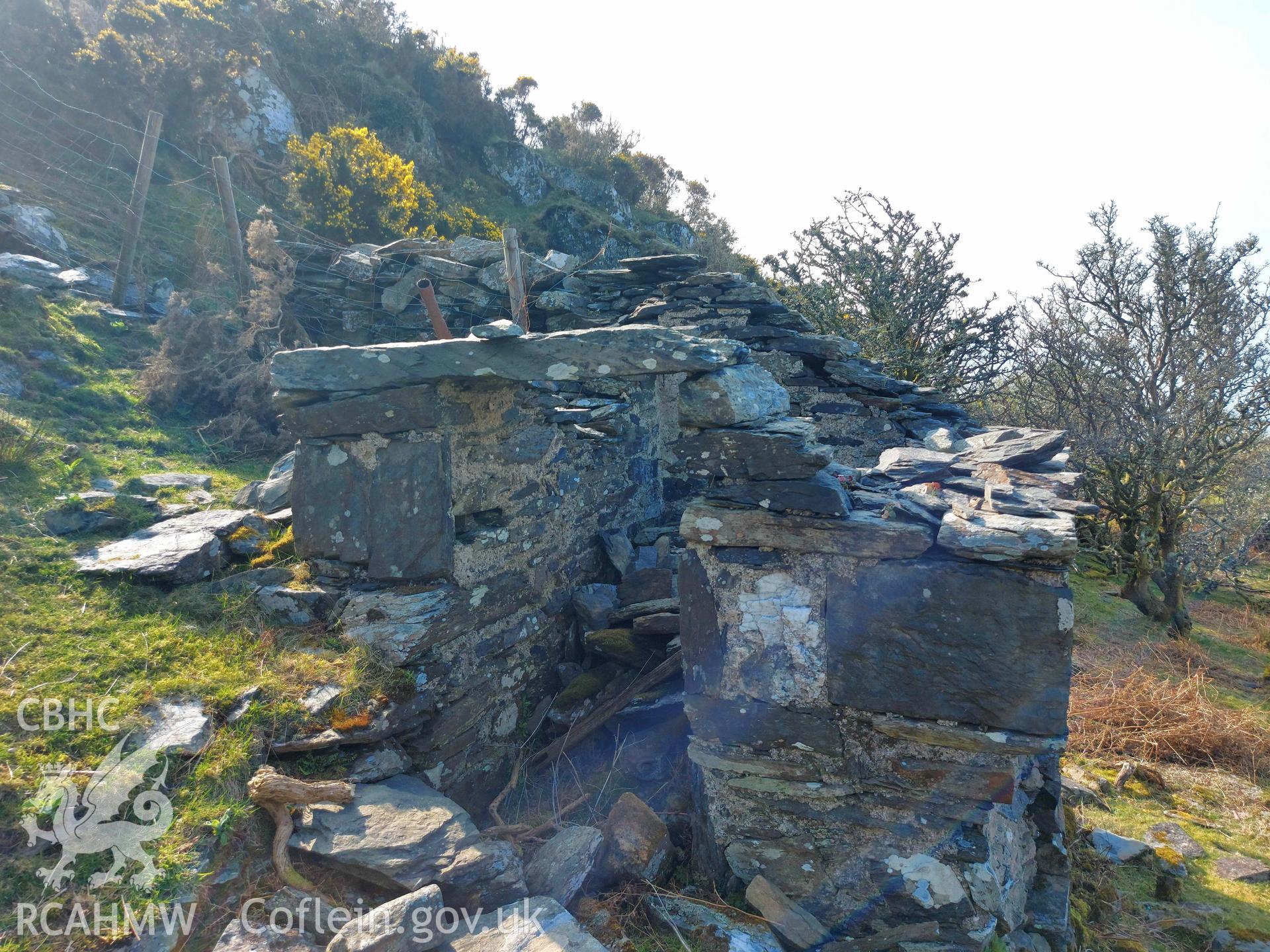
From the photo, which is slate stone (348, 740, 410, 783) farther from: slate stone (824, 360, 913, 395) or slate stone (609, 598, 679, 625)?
slate stone (824, 360, 913, 395)

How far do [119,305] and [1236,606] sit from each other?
640 inches

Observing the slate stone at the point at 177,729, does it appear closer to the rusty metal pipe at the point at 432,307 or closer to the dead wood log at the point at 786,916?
the dead wood log at the point at 786,916

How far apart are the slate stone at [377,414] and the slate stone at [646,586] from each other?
1867mm

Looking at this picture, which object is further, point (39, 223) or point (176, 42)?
point (176, 42)

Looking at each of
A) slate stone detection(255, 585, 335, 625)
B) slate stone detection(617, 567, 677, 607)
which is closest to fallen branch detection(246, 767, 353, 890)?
slate stone detection(255, 585, 335, 625)

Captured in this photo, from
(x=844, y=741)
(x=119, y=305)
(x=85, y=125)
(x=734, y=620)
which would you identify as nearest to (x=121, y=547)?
(x=734, y=620)

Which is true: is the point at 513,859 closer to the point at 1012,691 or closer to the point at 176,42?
the point at 1012,691

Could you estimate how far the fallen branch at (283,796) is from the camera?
2920 mm

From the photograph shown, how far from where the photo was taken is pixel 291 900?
277cm

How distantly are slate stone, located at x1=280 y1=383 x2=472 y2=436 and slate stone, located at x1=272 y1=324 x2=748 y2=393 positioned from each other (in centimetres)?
7

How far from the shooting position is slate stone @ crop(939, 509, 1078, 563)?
2.68 m

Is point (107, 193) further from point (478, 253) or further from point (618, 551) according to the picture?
point (618, 551)

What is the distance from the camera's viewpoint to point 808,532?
306 cm

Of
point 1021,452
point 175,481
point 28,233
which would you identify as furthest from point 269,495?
point 28,233
